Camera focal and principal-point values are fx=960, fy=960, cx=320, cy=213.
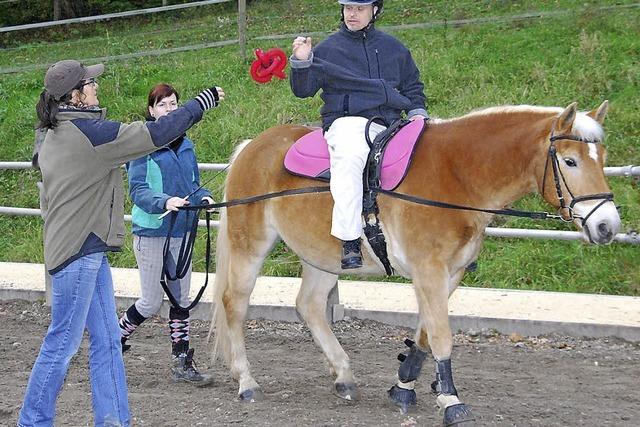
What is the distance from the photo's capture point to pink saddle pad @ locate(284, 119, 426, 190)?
5309mm

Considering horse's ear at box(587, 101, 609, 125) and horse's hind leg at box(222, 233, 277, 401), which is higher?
horse's ear at box(587, 101, 609, 125)

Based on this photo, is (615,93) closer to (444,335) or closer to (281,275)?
(281,275)

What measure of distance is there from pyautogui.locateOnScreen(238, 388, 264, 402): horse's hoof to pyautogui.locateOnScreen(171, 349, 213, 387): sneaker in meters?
0.43

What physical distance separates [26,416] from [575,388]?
10.5 feet

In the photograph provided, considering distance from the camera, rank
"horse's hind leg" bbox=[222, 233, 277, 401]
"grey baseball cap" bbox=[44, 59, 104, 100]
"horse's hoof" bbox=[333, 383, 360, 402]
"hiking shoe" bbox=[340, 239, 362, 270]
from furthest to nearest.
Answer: "horse's hind leg" bbox=[222, 233, 277, 401] < "horse's hoof" bbox=[333, 383, 360, 402] < "hiking shoe" bbox=[340, 239, 362, 270] < "grey baseball cap" bbox=[44, 59, 104, 100]

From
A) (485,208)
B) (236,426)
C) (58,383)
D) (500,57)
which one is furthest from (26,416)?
(500,57)

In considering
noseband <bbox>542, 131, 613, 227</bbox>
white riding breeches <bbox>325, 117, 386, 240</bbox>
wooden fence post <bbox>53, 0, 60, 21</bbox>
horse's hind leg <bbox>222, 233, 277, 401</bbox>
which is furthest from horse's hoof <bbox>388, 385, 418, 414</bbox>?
wooden fence post <bbox>53, 0, 60, 21</bbox>

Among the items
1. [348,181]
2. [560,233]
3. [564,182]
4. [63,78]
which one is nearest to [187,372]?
[348,181]

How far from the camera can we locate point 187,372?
6230 millimetres

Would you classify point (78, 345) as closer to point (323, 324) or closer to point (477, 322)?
point (323, 324)

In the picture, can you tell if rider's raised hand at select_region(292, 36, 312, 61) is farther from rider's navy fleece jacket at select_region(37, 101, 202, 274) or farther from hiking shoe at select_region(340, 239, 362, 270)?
hiking shoe at select_region(340, 239, 362, 270)

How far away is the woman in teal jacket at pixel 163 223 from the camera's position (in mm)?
6004

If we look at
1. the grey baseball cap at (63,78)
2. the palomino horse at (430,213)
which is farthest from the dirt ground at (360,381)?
the grey baseball cap at (63,78)

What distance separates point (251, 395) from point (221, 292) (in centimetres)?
83
